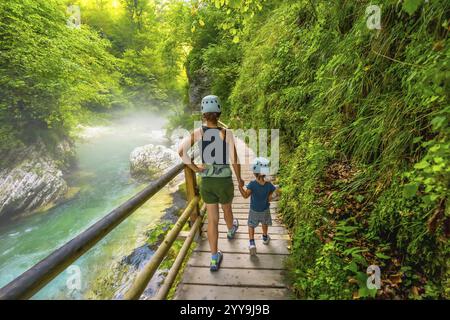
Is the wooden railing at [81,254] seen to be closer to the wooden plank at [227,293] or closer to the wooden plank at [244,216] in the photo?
the wooden plank at [227,293]

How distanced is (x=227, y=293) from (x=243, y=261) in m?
0.65

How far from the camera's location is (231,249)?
12.8 feet

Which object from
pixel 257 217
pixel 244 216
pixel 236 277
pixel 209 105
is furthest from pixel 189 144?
pixel 244 216

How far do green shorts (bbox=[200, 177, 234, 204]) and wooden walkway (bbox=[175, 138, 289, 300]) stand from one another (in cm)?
93

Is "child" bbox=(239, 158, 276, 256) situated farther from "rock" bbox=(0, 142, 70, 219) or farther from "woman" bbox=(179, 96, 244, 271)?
"rock" bbox=(0, 142, 70, 219)

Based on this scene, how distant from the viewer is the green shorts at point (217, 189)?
322 centimetres

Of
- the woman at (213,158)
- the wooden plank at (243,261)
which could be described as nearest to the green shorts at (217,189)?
the woman at (213,158)

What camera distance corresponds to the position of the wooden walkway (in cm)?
296

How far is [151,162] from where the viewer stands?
14.5 metres

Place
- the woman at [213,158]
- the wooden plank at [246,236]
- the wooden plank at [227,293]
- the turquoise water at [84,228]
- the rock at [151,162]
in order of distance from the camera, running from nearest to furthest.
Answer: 1. the wooden plank at [227,293]
2. the woman at [213,158]
3. the wooden plank at [246,236]
4. the turquoise water at [84,228]
5. the rock at [151,162]

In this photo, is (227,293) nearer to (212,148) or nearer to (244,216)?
(212,148)

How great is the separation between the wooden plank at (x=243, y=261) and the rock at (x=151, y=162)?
420 inches

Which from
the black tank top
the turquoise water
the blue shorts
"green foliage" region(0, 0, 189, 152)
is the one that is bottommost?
the turquoise water

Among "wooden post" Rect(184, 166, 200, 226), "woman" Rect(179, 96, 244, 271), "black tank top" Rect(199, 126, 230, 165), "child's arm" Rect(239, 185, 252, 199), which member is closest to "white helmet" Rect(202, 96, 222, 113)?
"woman" Rect(179, 96, 244, 271)
